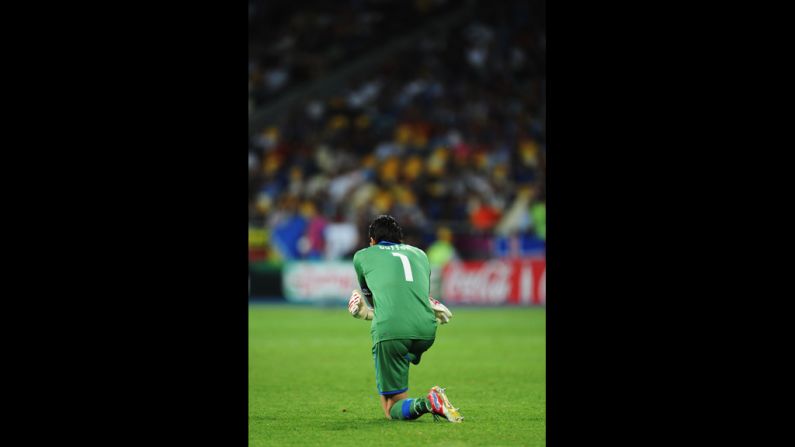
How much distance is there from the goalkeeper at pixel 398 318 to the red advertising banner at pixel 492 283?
46.2 ft

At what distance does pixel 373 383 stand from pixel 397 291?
3215 millimetres

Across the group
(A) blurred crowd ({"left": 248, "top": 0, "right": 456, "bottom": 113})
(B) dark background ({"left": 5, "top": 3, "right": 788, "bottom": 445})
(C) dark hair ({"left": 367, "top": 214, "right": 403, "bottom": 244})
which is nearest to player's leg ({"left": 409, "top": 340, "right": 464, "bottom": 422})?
(C) dark hair ({"left": 367, "top": 214, "right": 403, "bottom": 244})

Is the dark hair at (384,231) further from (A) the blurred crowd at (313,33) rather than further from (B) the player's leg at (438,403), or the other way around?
(A) the blurred crowd at (313,33)

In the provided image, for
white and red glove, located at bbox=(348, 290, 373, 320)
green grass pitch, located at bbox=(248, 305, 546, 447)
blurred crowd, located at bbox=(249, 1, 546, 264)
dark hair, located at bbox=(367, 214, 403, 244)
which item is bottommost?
green grass pitch, located at bbox=(248, 305, 546, 447)

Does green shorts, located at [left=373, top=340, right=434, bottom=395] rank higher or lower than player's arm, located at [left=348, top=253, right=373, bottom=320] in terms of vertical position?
lower

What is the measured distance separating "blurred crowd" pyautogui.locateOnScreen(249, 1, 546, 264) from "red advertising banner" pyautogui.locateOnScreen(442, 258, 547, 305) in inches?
11.4

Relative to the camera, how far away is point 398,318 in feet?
25.7

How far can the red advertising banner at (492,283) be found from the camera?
2205 centimetres

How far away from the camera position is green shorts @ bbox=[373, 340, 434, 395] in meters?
7.84

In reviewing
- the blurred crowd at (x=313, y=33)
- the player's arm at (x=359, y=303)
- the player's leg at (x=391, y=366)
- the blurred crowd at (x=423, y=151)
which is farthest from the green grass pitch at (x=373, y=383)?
the blurred crowd at (x=313, y=33)

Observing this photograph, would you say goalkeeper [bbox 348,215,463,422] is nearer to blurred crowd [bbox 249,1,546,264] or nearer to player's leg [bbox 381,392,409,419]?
player's leg [bbox 381,392,409,419]
